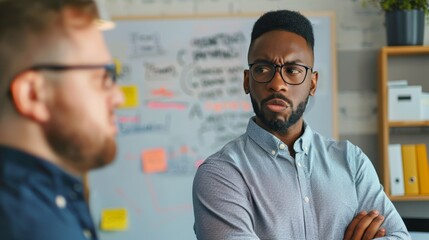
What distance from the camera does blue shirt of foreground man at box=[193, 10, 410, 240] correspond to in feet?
5.08

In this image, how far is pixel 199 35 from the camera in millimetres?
3551

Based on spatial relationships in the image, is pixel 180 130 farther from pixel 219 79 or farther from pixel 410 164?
pixel 410 164

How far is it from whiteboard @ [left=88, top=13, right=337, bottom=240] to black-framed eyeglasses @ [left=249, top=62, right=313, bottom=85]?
6.09 ft

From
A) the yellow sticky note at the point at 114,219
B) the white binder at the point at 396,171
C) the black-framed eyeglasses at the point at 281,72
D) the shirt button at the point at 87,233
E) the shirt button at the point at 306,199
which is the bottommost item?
the yellow sticky note at the point at 114,219

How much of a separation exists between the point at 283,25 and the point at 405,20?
70.6 inches

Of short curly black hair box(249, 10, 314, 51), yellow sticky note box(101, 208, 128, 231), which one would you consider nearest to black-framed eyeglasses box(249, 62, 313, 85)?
short curly black hair box(249, 10, 314, 51)

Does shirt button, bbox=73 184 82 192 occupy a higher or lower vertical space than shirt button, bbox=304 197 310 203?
higher

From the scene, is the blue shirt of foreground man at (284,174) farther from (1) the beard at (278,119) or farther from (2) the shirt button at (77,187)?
(2) the shirt button at (77,187)

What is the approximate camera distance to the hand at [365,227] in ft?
5.21

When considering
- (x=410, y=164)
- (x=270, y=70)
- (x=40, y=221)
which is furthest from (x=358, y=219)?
(x=410, y=164)

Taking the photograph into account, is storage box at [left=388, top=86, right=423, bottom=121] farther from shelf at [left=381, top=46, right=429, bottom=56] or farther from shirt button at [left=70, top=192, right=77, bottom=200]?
shirt button at [left=70, top=192, right=77, bottom=200]

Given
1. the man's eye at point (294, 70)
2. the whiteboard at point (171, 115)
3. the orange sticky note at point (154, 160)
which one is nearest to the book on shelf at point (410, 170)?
the whiteboard at point (171, 115)

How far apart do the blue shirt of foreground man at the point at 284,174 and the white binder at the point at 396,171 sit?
1630 millimetres

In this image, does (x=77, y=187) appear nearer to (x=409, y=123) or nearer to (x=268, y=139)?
(x=268, y=139)
